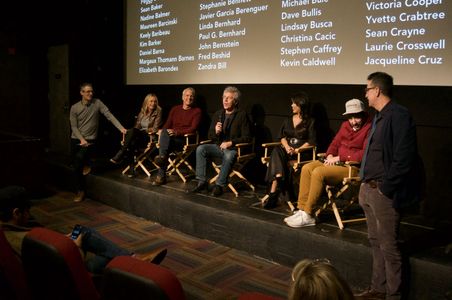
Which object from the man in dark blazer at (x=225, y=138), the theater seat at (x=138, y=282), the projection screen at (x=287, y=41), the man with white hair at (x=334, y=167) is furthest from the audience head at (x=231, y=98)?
the theater seat at (x=138, y=282)

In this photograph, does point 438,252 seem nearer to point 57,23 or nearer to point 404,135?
point 404,135

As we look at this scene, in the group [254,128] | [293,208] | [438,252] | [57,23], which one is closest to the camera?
[438,252]

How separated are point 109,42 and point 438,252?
5.76m

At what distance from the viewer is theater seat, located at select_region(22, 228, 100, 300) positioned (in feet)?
5.11

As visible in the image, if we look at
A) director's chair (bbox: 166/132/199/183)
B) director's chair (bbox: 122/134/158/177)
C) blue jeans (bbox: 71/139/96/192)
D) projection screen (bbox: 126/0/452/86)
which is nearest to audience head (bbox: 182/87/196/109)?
projection screen (bbox: 126/0/452/86)

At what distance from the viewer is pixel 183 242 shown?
4070 millimetres

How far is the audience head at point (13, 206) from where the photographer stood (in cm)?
242

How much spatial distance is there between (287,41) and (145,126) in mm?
2266

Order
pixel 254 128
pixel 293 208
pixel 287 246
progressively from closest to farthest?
pixel 287 246 → pixel 293 208 → pixel 254 128

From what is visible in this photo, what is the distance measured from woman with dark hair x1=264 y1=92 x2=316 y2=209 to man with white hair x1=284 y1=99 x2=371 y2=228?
384 millimetres

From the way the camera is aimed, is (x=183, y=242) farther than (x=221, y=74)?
No

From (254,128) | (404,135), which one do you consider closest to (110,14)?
(254,128)

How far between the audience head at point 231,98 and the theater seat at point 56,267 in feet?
10.7

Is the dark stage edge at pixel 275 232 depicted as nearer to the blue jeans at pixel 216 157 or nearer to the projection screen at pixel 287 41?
the blue jeans at pixel 216 157
